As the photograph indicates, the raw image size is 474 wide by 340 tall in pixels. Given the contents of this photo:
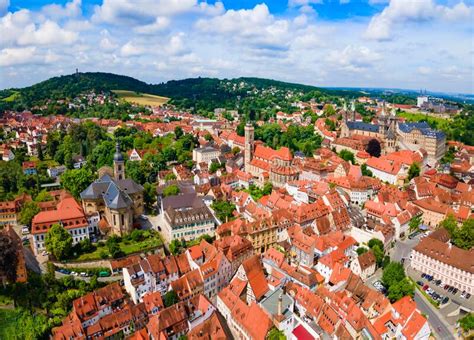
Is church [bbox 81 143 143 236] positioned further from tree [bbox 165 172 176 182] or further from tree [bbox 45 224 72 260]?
tree [bbox 165 172 176 182]

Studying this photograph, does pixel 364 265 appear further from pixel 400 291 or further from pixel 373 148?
Result: pixel 373 148

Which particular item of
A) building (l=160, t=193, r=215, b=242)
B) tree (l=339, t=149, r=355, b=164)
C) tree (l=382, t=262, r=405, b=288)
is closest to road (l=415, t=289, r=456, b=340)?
tree (l=382, t=262, r=405, b=288)

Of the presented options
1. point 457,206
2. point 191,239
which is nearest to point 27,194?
point 191,239

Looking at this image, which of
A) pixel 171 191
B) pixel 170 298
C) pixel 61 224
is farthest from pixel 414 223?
pixel 61 224

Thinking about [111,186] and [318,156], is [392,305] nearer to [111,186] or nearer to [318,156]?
[111,186]

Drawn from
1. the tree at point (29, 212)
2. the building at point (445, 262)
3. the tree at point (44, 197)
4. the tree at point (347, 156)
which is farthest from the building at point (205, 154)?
the building at point (445, 262)

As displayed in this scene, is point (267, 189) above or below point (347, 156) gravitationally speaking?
below

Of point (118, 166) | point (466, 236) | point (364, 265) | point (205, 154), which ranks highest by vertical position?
point (118, 166)
